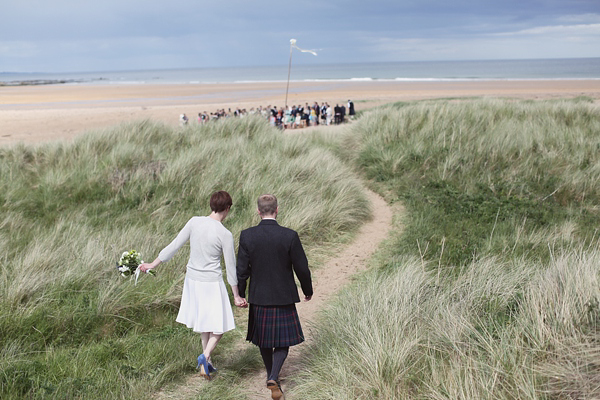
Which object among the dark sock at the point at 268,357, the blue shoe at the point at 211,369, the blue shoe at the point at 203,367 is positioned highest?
the dark sock at the point at 268,357

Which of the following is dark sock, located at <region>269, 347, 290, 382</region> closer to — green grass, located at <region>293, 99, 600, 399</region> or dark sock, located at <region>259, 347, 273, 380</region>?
dark sock, located at <region>259, 347, 273, 380</region>

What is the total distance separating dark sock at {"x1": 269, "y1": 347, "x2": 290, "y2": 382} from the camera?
381 centimetres

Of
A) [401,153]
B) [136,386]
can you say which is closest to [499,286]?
[136,386]

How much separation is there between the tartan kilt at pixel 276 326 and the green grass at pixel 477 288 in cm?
34

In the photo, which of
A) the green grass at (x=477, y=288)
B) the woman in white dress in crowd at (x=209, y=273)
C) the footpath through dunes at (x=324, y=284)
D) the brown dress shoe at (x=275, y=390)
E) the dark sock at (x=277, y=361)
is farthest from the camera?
the footpath through dunes at (x=324, y=284)

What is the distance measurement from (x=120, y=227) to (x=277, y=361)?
185 inches

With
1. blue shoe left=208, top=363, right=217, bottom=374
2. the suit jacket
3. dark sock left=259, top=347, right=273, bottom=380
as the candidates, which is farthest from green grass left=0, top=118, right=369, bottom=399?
the suit jacket

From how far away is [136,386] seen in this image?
3783 mm

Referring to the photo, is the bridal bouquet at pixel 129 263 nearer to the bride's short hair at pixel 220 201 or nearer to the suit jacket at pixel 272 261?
the bride's short hair at pixel 220 201

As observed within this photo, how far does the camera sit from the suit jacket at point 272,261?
3750 mm

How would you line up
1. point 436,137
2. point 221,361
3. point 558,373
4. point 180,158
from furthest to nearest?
point 436,137, point 180,158, point 221,361, point 558,373

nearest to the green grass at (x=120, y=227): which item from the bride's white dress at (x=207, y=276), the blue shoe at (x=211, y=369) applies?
the blue shoe at (x=211, y=369)

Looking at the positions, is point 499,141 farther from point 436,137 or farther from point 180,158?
point 180,158

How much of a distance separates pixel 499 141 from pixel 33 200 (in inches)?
371
